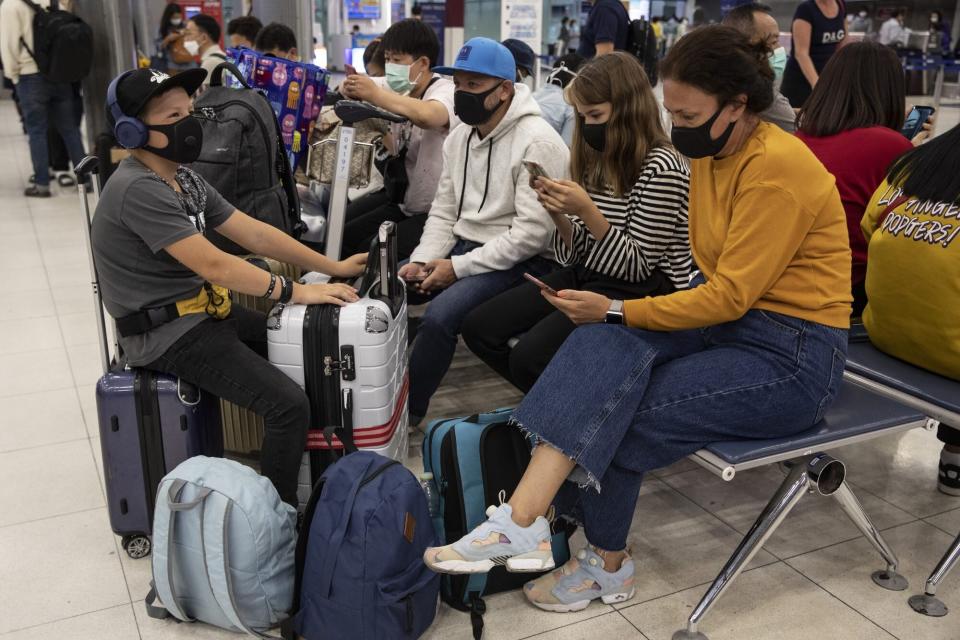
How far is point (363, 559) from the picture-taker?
1.98m

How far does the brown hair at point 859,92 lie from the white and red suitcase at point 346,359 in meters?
1.47

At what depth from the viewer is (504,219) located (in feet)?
10.2

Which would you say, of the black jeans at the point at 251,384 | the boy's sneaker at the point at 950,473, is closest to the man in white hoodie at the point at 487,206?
the black jeans at the point at 251,384

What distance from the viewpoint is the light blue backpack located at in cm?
203

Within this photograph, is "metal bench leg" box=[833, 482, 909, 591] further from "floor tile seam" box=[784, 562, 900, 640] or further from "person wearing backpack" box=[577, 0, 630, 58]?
"person wearing backpack" box=[577, 0, 630, 58]

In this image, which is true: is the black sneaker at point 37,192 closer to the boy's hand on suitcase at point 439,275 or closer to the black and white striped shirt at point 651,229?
the boy's hand on suitcase at point 439,275

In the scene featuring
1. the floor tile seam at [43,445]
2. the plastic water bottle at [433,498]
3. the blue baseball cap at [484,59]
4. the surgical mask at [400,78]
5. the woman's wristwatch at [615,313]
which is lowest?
the floor tile seam at [43,445]

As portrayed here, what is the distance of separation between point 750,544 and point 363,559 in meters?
0.94

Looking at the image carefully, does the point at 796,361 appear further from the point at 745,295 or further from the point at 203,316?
the point at 203,316

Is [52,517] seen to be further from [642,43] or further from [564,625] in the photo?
[642,43]

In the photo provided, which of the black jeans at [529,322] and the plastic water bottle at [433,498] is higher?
the black jeans at [529,322]

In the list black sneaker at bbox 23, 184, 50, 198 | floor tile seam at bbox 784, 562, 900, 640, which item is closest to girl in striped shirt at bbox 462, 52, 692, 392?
floor tile seam at bbox 784, 562, 900, 640

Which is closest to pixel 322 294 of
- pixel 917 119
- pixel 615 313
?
pixel 615 313

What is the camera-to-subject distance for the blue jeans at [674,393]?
203 centimetres
